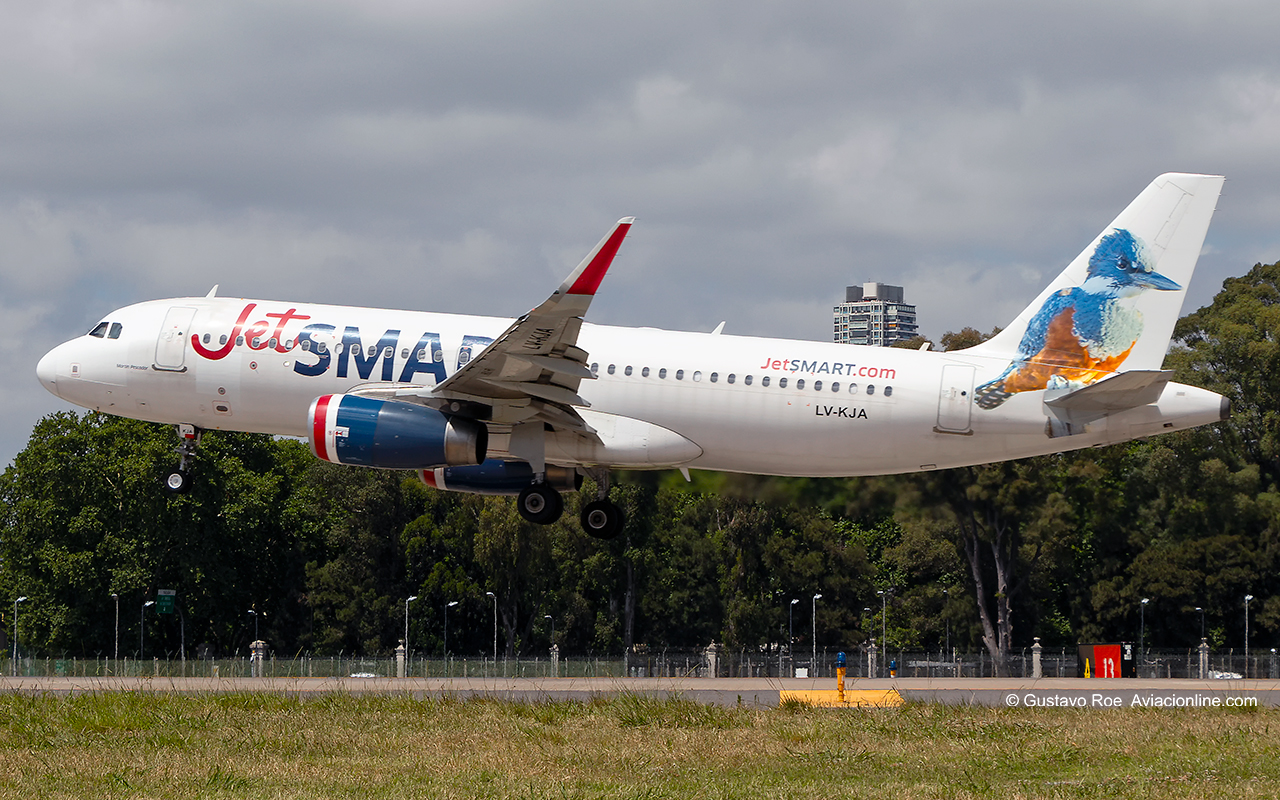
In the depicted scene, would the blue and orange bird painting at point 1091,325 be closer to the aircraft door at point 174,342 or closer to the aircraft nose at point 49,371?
the aircraft door at point 174,342

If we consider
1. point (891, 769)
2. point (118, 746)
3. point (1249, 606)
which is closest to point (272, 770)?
point (118, 746)

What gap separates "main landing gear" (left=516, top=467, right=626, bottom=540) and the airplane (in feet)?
→ 0.18

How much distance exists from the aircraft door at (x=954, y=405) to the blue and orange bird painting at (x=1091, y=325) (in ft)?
2.27

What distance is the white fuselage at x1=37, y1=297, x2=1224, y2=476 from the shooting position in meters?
32.1

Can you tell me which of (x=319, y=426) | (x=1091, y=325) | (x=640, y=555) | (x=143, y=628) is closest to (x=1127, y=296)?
(x=1091, y=325)

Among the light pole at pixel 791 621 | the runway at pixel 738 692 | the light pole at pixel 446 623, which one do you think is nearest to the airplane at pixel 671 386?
the runway at pixel 738 692

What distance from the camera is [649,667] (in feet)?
202

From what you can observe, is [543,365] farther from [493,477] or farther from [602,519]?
[602,519]

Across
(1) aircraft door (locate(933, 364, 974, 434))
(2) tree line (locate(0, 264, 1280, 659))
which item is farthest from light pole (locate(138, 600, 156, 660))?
(1) aircraft door (locate(933, 364, 974, 434))

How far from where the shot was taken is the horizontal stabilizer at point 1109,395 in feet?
100

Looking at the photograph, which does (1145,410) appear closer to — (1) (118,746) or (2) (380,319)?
(2) (380,319)

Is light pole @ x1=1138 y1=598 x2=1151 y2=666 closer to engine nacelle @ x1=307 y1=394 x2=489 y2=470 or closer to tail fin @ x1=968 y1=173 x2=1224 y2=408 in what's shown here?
tail fin @ x1=968 y1=173 x2=1224 y2=408

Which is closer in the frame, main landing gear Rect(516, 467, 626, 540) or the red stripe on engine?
the red stripe on engine

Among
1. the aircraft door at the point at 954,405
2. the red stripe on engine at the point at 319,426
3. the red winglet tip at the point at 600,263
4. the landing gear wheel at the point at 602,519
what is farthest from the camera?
the landing gear wheel at the point at 602,519
